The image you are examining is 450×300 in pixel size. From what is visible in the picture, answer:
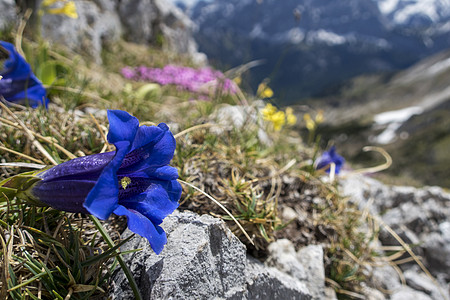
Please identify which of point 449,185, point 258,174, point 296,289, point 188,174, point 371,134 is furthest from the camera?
point 371,134

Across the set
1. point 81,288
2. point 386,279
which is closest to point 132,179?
point 81,288

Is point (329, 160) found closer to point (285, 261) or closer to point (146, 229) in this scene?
point (285, 261)

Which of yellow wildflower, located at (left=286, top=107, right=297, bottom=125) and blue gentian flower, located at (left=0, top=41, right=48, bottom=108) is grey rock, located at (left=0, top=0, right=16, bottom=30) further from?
yellow wildflower, located at (left=286, top=107, right=297, bottom=125)

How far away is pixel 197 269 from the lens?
58.9 inches

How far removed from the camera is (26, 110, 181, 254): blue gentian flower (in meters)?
1.17

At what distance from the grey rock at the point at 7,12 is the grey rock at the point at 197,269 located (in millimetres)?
4816

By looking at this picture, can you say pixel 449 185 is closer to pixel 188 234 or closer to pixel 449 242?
pixel 449 242

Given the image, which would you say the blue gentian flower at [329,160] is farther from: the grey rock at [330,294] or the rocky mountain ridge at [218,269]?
the grey rock at [330,294]

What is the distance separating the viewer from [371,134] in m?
113

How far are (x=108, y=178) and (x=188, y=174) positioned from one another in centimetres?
119

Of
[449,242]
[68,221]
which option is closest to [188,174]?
[68,221]

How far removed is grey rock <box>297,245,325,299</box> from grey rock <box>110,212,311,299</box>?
1.33 feet

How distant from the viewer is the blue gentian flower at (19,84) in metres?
2.44

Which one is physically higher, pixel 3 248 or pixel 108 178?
pixel 108 178
